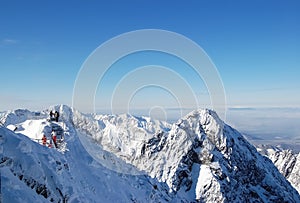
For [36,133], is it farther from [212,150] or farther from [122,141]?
[122,141]

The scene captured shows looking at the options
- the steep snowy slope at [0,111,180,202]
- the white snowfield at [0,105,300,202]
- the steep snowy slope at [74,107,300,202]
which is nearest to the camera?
the steep snowy slope at [0,111,180,202]

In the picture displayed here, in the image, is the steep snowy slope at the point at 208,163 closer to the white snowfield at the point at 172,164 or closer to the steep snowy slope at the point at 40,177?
the white snowfield at the point at 172,164

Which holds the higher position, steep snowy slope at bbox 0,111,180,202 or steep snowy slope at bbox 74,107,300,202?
steep snowy slope at bbox 0,111,180,202

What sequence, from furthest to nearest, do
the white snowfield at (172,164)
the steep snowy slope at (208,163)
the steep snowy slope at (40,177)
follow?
1. the steep snowy slope at (208,163)
2. the white snowfield at (172,164)
3. the steep snowy slope at (40,177)

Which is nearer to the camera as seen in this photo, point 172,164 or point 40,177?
point 40,177

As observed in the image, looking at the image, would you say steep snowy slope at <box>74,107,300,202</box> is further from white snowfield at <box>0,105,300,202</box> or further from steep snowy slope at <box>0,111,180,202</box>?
steep snowy slope at <box>0,111,180,202</box>

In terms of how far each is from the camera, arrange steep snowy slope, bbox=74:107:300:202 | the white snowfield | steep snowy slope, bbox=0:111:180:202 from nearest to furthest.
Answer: steep snowy slope, bbox=0:111:180:202, the white snowfield, steep snowy slope, bbox=74:107:300:202

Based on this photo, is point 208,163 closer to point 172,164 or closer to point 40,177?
point 172,164

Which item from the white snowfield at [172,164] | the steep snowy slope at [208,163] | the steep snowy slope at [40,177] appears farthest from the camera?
the steep snowy slope at [208,163]

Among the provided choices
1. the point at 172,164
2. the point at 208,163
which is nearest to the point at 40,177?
the point at 172,164

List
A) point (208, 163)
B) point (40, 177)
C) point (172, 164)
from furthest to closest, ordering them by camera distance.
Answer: point (208, 163) < point (172, 164) < point (40, 177)

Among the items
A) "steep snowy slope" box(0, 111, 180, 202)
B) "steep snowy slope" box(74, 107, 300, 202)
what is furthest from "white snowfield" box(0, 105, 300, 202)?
"steep snowy slope" box(0, 111, 180, 202)

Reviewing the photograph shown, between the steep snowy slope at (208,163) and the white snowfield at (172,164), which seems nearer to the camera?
the white snowfield at (172,164)

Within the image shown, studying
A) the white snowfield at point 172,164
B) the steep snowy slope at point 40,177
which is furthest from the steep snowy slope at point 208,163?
the steep snowy slope at point 40,177
